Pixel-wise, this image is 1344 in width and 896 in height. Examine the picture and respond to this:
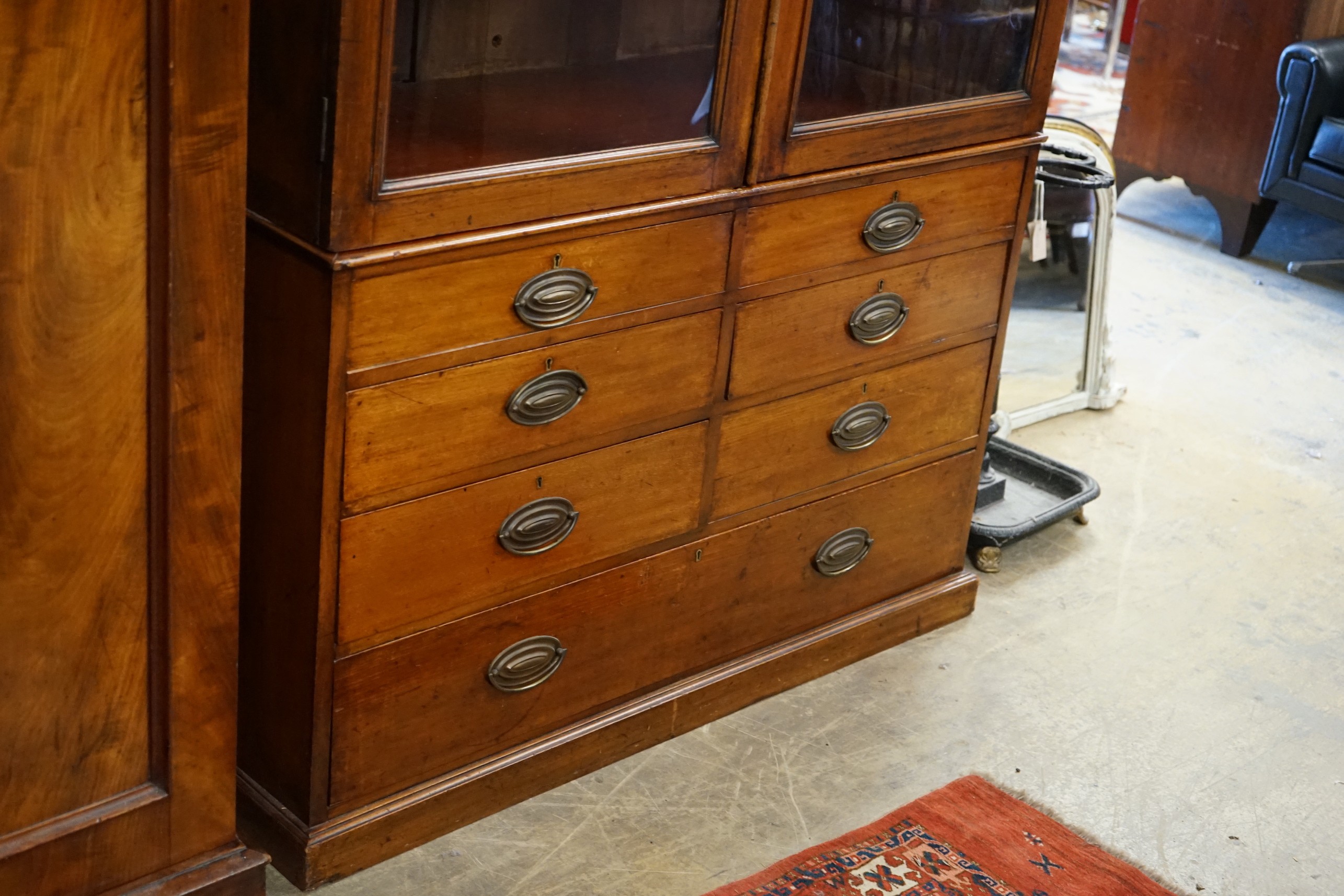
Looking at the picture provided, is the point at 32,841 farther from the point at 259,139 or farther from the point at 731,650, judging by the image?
the point at 731,650

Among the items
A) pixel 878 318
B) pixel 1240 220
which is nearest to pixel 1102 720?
pixel 878 318

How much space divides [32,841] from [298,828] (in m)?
0.43

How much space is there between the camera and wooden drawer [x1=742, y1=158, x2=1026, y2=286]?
2.22 m

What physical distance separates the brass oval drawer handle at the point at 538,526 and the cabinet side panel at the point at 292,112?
1.71 feet

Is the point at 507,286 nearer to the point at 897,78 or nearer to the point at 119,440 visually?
the point at 119,440

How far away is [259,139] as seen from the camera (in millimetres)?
1784

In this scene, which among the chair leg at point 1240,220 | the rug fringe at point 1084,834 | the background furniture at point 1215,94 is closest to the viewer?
the rug fringe at point 1084,834

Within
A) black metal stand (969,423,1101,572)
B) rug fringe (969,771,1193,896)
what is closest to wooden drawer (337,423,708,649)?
rug fringe (969,771,1193,896)

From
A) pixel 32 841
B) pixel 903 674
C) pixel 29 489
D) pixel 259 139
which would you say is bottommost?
pixel 903 674

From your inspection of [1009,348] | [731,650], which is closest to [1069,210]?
[1009,348]

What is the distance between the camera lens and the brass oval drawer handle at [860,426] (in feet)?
8.20

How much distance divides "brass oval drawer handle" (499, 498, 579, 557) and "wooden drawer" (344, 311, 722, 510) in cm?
9

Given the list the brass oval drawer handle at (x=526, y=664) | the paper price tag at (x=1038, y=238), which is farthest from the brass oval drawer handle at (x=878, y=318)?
the paper price tag at (x=1038, y=238)

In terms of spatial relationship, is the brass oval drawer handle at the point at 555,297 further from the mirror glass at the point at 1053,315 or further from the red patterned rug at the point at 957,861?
the mirror glass at the point at 1053,315
